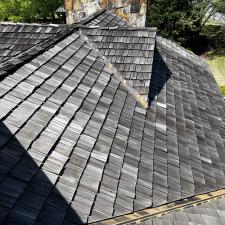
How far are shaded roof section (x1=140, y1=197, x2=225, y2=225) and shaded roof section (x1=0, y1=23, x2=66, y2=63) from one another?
5876mm

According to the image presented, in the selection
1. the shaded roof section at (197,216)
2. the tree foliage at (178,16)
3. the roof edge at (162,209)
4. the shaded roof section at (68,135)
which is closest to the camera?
the shaded roof section at (68,135)

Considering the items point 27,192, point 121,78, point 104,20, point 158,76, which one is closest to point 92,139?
point 27,192

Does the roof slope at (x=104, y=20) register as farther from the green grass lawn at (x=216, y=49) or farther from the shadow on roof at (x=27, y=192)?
the green grass lawn at (x=216, y=49)

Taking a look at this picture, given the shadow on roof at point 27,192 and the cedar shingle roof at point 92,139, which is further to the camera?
the cedar shingle roof at point 92,139

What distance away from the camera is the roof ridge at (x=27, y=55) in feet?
20.2

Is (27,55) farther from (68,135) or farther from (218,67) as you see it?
(218,67)

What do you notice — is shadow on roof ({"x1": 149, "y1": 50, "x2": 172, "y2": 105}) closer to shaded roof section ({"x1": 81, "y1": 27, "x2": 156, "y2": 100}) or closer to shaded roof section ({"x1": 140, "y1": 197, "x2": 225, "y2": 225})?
shaded roof section ({"x1": 81, "y1": 27, "x2": 156, "y2": 100})

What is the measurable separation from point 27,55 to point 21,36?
2.76 meters

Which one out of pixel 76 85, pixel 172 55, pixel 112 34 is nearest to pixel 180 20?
pixel 172 55

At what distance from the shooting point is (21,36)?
30.8ft

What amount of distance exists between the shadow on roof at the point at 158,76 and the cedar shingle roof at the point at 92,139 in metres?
0.05

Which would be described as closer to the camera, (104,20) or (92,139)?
(92,139)

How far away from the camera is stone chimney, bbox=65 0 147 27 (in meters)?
12.3

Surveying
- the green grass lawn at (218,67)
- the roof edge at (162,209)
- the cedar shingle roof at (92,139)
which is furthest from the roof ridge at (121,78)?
the green grass lawn at (218,67)
